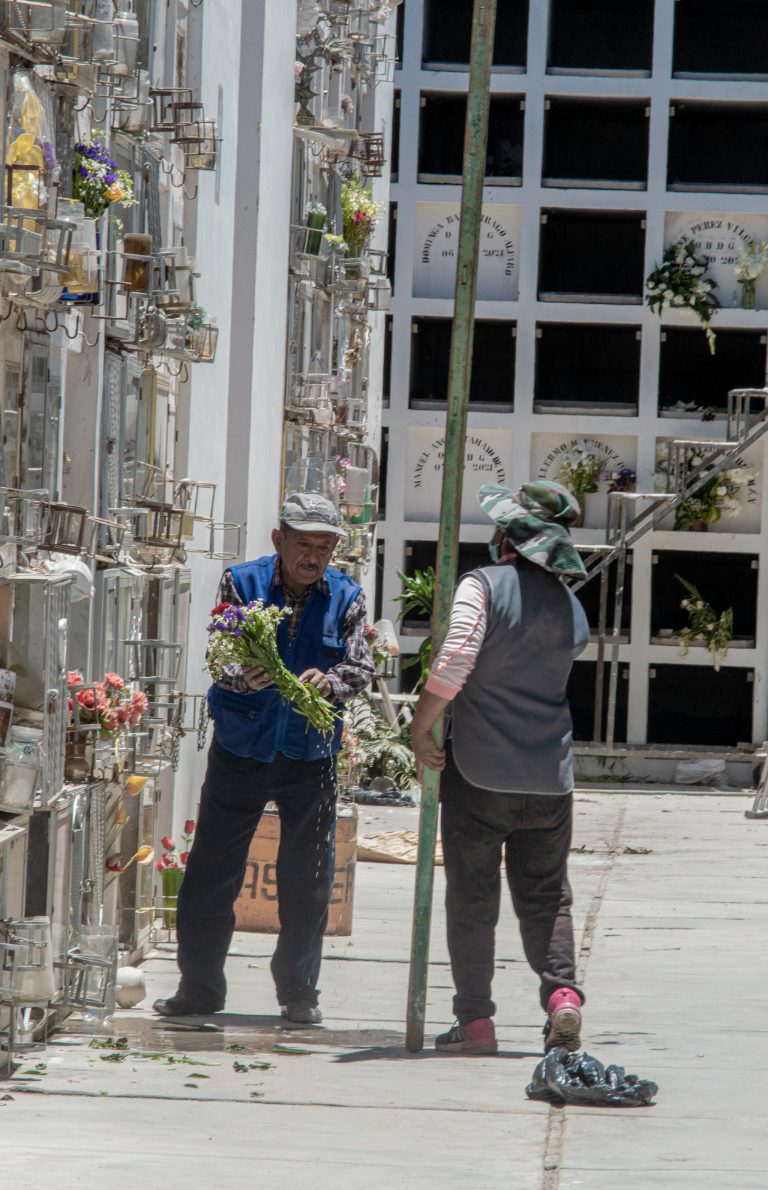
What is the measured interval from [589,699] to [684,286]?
3246 millimetres

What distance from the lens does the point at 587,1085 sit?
13.1 ft

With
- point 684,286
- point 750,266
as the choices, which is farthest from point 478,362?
point 750,266

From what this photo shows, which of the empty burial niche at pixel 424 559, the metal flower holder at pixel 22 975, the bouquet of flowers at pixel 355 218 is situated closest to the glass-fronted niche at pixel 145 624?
the metal flower holder at pixel 22 975

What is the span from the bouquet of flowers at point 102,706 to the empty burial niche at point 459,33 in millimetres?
10936

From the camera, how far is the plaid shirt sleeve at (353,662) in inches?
201

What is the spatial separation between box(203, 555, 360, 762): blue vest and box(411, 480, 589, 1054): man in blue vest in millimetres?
596

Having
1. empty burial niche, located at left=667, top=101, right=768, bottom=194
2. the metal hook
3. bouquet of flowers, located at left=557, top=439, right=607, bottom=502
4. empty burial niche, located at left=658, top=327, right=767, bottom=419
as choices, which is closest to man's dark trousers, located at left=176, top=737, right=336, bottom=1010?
the metal hook

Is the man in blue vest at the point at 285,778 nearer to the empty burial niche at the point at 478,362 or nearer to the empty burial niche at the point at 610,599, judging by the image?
the empty burial niche at the point at 610,599

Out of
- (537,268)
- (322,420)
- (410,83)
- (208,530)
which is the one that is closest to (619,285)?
(537,268)

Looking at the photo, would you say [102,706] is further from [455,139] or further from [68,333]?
[455,139]

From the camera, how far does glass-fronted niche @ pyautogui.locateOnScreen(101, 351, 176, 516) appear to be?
569 centimetres

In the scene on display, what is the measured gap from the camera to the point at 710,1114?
3871 mm

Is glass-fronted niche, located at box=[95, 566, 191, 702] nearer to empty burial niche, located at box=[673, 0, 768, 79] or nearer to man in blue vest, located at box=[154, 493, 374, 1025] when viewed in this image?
man in blue vest, located at box=[154, 493, 374, 1025]

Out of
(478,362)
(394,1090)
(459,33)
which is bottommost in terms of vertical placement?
(394,1090)
